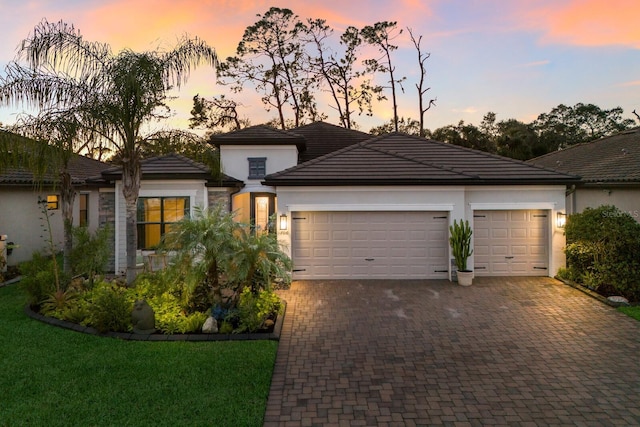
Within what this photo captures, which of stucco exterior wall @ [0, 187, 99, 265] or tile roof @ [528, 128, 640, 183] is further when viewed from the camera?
stucco exterior wall @ [0, 187, 99, 265]

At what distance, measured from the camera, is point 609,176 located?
41.5 feet

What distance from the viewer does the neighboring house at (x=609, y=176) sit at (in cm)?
1186

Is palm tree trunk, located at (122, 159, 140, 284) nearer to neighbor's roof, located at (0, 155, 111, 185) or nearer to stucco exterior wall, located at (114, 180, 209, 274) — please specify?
neighbor's roof, located at (0, 155, 111, 185)

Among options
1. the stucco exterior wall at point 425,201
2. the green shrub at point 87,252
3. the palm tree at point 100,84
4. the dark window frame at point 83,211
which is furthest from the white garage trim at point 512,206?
the dark window frame at point 83,211

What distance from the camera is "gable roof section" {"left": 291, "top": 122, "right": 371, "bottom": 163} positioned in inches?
701

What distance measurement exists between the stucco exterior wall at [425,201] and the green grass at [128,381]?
5.39m

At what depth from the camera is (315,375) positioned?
534 centimetres

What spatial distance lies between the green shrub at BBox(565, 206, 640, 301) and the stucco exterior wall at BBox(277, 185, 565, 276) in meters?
0.97

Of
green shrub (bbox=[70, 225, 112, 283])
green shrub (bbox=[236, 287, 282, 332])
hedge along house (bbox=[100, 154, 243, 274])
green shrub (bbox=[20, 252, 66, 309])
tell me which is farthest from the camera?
hedge along house (bbox=[100, 154, 243, 274])

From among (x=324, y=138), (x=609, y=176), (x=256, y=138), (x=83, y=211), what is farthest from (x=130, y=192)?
(x=609, y=176)

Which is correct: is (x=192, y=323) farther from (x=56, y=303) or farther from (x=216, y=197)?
(x=216, y=197)

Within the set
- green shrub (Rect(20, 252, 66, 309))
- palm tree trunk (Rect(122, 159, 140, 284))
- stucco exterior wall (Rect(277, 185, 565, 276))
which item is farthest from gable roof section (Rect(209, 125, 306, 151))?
green shrub (Rect(20, 252, 66, 309))

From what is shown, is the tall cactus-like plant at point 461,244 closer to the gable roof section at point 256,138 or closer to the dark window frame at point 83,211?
the gable roof section at point 256,138

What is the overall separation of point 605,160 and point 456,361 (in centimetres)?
1373
